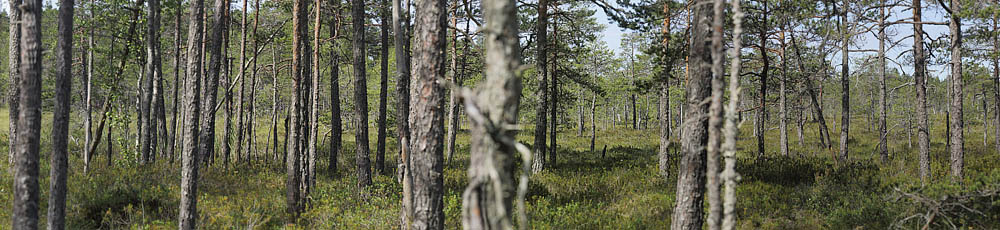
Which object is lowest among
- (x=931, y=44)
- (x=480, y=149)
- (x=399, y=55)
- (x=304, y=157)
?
(x=304, y=157)

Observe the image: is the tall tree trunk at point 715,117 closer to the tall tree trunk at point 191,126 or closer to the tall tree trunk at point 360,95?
the tall tree trunk at point 191,126

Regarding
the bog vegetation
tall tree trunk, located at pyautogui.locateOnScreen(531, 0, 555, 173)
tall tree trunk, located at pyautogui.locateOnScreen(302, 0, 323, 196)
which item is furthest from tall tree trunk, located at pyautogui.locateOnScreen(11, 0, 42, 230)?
tall tree trunk, located at pyautogui.locateOnScreen(531, 0, 555, 173)

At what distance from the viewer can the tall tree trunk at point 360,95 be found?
10.7 m

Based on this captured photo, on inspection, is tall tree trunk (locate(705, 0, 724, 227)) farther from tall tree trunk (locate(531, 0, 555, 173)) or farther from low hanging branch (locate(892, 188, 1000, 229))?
tall tree trunk (locate(531, 0, 555, 173))

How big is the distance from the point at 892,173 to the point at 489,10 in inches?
629

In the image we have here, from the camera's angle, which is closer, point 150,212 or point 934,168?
point 150,212

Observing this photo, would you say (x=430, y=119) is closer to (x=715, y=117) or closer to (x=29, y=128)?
(x=715, y=117)

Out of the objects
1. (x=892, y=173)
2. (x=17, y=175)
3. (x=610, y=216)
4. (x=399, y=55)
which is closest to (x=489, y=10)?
(x=399, y=55)

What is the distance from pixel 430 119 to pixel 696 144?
313cm

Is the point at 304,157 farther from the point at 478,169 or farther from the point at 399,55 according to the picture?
the point at 478,169

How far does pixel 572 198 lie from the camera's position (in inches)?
377

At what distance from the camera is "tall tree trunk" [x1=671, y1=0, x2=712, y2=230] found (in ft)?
17.1

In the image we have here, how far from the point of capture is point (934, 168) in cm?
1398

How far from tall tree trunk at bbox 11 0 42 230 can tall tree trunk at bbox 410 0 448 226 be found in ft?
12.2
